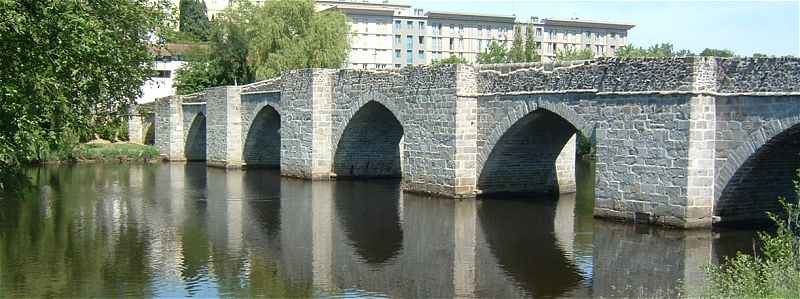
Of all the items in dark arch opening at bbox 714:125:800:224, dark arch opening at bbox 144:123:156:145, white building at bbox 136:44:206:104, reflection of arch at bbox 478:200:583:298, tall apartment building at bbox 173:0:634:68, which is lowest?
reflection of arch at bbox 478:200:583:298

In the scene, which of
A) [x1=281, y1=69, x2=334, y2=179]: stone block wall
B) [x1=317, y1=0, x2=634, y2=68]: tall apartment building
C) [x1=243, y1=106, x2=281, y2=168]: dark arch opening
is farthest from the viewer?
[x1=317, y1=0, x2=634, y2=68]: tall apartment building

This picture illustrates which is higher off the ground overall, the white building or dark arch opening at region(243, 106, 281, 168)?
the white building

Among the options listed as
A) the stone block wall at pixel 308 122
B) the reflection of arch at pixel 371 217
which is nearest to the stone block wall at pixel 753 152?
the reflection of arch at pixel 371 217

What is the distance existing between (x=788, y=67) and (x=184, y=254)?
1063 centimetres

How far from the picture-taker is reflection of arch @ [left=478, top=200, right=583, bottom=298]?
40.5ft

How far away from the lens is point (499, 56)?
182ft

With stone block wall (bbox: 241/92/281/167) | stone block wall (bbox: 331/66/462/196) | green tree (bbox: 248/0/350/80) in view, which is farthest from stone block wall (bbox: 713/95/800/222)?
green tree (bbox: 248/0/350/80)

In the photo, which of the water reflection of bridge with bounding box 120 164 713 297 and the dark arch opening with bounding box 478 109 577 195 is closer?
the water reflection of bridge with bounding box 120 164 713 297

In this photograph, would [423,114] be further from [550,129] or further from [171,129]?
[171,129]

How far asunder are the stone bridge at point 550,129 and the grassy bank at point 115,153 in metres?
6.21

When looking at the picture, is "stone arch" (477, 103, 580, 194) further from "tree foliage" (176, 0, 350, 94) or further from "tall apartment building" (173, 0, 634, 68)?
"tall apartment building" (173, 0, 634, 68)

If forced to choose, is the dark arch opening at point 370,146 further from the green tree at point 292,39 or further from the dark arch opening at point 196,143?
the green tree at point 292,39

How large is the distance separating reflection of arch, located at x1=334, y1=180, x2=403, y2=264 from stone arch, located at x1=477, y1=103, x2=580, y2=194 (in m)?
2.59

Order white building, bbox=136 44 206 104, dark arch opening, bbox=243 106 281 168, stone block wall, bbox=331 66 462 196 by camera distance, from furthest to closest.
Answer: white building, bbox=136 44 206 104 < dark arch opening, bbox=243 106 281 168 < stone block wall, bbox=331 66 462 196
